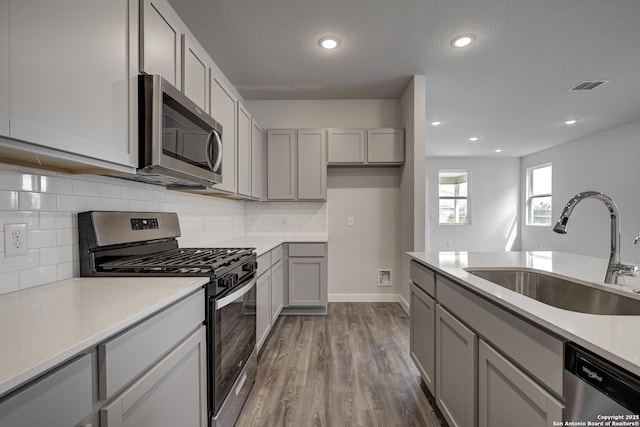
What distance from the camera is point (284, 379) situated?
2092mm

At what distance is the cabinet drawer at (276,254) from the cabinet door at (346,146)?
4.22 ft

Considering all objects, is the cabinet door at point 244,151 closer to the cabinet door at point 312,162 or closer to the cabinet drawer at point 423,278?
the cabinet door at point 312,162

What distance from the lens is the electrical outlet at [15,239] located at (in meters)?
1.03

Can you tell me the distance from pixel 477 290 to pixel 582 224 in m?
6.37

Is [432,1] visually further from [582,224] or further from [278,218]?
[582,224]

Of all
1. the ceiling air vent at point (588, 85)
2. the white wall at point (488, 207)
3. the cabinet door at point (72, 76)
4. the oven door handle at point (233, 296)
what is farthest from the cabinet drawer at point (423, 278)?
the white wall at point (488, 207)

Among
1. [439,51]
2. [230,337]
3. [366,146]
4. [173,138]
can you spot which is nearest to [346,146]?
[366,146]

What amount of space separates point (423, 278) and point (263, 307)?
1302 mm

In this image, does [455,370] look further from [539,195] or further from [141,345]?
[539,195]

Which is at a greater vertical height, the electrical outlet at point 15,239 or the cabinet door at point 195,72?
the cabinet door at point 195,72

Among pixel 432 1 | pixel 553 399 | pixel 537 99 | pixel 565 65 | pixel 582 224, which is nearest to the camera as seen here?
pixel 553 399

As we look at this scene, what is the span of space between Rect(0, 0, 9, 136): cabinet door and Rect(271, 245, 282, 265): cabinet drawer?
2.14m

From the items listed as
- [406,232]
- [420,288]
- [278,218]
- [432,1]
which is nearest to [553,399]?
[420,288]

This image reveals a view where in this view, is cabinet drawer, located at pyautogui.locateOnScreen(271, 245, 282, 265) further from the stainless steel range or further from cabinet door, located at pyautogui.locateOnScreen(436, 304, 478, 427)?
cabinet door, located at pyautogui.locateOnScreen(436, 304, 478, 427)
